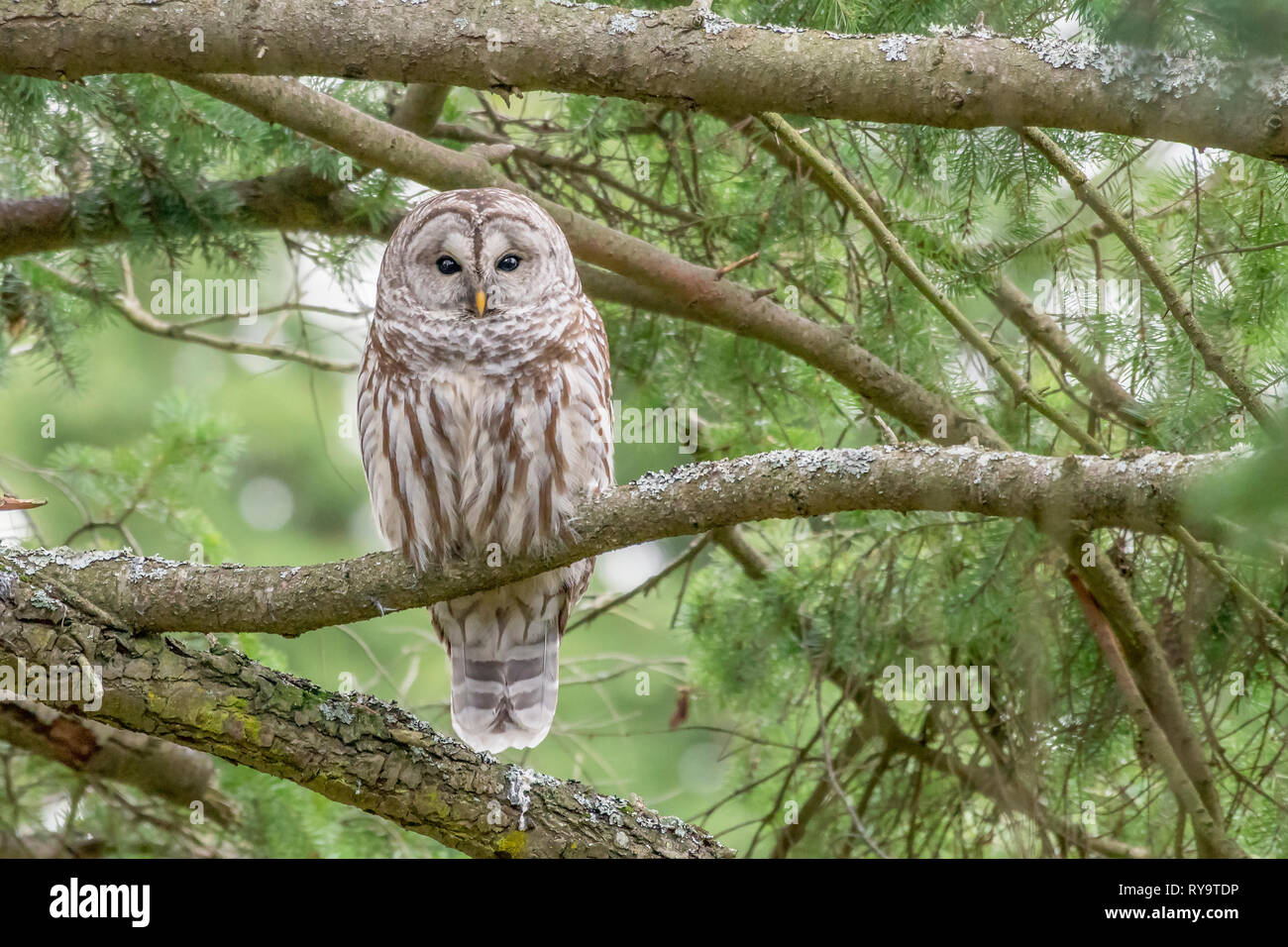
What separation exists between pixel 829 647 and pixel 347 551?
5.58m

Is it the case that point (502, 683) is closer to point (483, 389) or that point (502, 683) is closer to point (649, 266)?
point (483, 389)

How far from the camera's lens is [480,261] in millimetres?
3736

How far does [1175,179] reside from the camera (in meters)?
3.50

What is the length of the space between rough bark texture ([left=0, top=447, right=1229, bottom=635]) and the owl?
1.47ft

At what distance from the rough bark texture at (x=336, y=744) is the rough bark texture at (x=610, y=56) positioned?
49.1 inches

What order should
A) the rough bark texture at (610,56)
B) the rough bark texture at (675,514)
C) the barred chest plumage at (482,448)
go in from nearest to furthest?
the rough bark texture at (675,514), the rough bark texture at (610,56), the barred chest plumage at (482,448)

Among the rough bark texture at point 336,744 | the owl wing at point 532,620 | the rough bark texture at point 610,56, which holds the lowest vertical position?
the rough bark texture at point 336,744

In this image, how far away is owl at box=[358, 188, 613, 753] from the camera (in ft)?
11.5

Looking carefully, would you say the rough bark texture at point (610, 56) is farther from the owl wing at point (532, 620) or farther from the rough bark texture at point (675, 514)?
the owl wing at point (532, 620)

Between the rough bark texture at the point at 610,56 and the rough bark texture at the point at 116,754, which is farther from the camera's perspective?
the rough bark texture at the point at 116,754

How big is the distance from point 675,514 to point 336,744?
993 millimetres

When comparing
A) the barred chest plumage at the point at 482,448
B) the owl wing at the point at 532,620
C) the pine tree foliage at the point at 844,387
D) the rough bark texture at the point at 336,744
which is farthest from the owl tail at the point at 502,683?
the rough bark texture at the point at 336,744

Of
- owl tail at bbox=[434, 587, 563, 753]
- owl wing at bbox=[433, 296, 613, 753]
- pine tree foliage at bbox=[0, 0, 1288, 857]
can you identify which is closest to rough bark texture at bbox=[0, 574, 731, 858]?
owl wing at bbox=[433, 296, 613, 753]

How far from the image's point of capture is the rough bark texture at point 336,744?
2816mm
